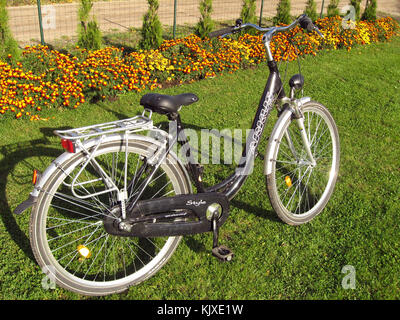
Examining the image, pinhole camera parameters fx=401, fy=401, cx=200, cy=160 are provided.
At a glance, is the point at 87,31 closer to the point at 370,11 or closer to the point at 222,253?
the point at 222,253

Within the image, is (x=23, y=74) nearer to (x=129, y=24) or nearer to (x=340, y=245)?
(x=340, y=245)

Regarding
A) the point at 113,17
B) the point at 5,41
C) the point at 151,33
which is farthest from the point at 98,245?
the point at 113,17

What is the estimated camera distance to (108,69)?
6.20m

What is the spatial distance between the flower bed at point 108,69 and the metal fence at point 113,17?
1765 millimetres

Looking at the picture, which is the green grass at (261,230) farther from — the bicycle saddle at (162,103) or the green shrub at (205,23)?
the green shrub at (205,23)

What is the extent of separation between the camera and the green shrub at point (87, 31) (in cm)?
718

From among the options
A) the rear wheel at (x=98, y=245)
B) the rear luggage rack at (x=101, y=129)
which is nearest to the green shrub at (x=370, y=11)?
the rear wheel at (x=98, y=245)

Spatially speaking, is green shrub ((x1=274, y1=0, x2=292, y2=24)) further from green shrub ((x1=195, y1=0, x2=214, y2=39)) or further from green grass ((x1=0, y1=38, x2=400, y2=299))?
green grass ((x1=0, y1=38, x2=400, y2=299))

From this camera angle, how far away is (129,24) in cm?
1222

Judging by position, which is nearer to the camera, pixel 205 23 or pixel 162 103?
pixel 162 103

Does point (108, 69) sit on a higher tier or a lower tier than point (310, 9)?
lower

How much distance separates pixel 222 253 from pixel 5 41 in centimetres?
510

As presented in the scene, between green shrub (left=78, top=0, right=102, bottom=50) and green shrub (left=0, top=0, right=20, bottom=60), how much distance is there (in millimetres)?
1309

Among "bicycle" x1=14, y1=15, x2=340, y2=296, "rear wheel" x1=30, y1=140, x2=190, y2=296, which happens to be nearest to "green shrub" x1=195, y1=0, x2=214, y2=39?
"bicycle" x1=14, y1=15, x2=340, y2=296
